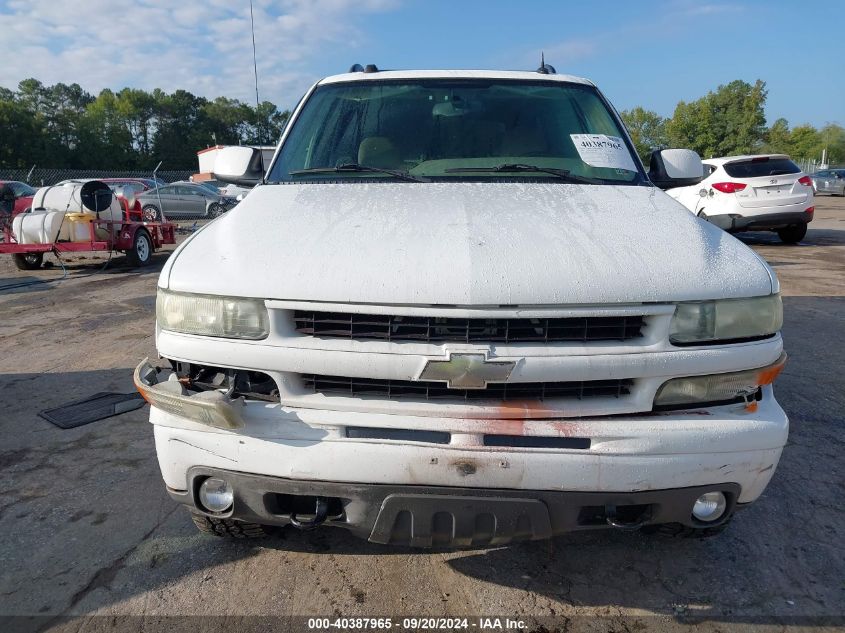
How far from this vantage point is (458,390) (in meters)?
2.01

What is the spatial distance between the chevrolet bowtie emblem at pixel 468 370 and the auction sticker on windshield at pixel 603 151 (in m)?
1.60

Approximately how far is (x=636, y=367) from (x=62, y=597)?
2278 mm

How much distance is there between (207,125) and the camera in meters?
83.4

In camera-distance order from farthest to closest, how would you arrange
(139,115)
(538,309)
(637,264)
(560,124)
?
(139,115), (560,124), (637,264), (538,309)

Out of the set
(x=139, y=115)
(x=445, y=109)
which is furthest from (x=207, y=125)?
(x=445, y=109)

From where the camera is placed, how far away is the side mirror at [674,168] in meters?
3.52

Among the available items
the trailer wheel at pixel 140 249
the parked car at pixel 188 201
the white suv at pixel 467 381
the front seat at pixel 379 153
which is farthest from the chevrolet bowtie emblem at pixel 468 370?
the parked car at pixel 188 201

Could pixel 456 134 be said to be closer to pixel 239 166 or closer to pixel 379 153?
pixel 379 153

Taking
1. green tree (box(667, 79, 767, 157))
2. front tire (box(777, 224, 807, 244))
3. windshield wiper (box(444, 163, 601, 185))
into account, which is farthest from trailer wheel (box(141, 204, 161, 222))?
green tree (box(667, 79, 767, 157))

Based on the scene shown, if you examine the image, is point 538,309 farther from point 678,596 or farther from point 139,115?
point 139,115

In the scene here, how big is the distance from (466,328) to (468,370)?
0.14 metres

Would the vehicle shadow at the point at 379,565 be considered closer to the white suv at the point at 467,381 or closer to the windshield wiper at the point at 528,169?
the white suv at the point at 467,381

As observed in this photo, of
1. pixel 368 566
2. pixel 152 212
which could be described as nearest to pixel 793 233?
pixel 368 566

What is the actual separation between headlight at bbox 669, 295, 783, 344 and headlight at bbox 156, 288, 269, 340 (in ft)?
4.45
